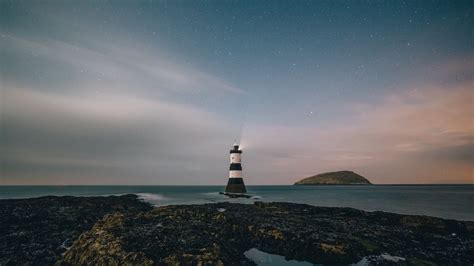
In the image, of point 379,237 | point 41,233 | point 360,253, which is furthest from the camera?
point 41,233

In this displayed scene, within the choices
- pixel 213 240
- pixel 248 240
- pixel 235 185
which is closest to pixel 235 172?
pixel 235 185

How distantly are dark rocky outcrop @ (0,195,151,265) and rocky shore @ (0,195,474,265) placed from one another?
0.20 feet

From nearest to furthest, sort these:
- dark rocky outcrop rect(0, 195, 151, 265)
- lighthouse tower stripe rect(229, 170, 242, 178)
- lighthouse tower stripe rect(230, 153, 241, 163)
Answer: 1. dark rocky outcrop rect(0, 195, 151, 265)
2. lighthouse tower stripe rect(230, 153, 241, 163)
3. lighthouse tower stripe rect(229, 170, 242, 178)

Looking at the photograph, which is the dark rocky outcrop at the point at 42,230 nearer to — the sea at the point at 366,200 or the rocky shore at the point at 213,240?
the rocky shore at the point at 213,240

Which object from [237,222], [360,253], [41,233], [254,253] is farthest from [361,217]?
[41,233]

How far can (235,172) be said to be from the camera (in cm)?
5878

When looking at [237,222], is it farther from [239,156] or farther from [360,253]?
[239,156]

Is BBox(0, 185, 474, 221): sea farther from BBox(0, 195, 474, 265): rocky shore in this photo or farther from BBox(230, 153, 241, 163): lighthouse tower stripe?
BBox(0, 195, 474, 265): rocky shore

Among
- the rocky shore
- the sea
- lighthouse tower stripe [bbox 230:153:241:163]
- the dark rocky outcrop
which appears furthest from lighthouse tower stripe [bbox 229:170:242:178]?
the rocky shore

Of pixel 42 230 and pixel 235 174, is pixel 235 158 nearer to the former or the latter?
pixel 235 174

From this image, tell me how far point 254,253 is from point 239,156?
42418 mm

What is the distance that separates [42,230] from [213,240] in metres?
14.7

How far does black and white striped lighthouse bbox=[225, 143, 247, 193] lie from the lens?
5828 cm

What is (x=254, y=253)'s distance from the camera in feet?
53.1
